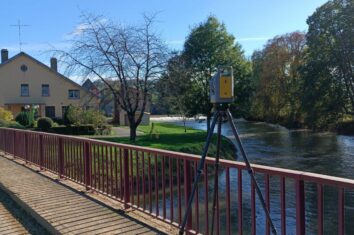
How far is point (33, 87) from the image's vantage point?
167ft

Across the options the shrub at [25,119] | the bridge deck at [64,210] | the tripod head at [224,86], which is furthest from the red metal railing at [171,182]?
the shrub at [25,119]

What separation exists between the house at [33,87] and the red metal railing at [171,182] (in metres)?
37.7

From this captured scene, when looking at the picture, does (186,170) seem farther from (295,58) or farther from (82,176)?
(295,58)

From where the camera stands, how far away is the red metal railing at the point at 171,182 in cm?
373

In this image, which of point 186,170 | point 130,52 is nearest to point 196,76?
point 130,52

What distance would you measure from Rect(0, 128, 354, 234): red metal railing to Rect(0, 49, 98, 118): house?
3769 centimetres

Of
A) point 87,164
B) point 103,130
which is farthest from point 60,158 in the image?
point 103,130

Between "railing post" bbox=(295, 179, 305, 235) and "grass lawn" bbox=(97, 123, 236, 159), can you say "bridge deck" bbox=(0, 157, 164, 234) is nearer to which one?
"railing post" bbox=(295, 179, 305, 235)

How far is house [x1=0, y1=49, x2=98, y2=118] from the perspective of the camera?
162ft

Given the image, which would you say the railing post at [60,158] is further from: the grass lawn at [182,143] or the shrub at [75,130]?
the shrub at [75,130]

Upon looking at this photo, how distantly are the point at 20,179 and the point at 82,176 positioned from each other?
72.7 inches

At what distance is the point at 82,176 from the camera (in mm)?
8094

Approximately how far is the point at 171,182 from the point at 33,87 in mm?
48098

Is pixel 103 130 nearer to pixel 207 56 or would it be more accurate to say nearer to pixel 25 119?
pixel 25 119
